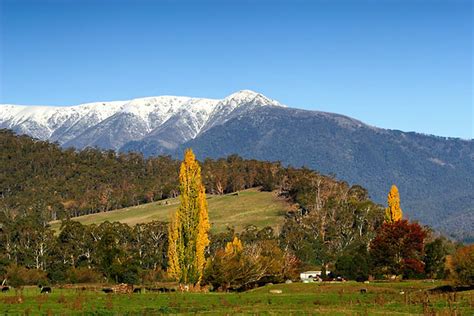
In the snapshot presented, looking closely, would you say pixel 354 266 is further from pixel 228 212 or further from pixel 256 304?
pixel 228 212

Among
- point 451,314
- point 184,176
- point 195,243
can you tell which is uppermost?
point 184,176

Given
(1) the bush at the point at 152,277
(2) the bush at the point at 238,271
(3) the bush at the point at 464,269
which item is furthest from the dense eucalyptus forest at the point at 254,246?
(3) the bush at the point at 464,269

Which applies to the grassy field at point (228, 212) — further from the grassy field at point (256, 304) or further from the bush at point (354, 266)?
the grassy field at point (256, 304)

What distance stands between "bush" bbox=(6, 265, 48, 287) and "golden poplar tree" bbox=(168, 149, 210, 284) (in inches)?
1051

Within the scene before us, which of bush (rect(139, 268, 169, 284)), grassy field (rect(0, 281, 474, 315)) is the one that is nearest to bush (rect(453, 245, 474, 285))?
grassy field (rect(0, 281, 474, 315))

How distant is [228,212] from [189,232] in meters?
99.6

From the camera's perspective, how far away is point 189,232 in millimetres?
75875

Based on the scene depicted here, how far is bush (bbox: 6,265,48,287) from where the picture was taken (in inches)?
3706

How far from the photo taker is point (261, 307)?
145 feet

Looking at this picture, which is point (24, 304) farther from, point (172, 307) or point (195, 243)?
point (195, 243)

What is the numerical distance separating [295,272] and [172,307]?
5370cm

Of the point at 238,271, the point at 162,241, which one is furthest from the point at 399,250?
the point at 162,241

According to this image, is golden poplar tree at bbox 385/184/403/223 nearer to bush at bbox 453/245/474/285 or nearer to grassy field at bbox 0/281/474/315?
bush at bbox 453/245/474/285

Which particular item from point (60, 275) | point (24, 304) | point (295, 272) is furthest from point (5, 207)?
point (24, 304)
